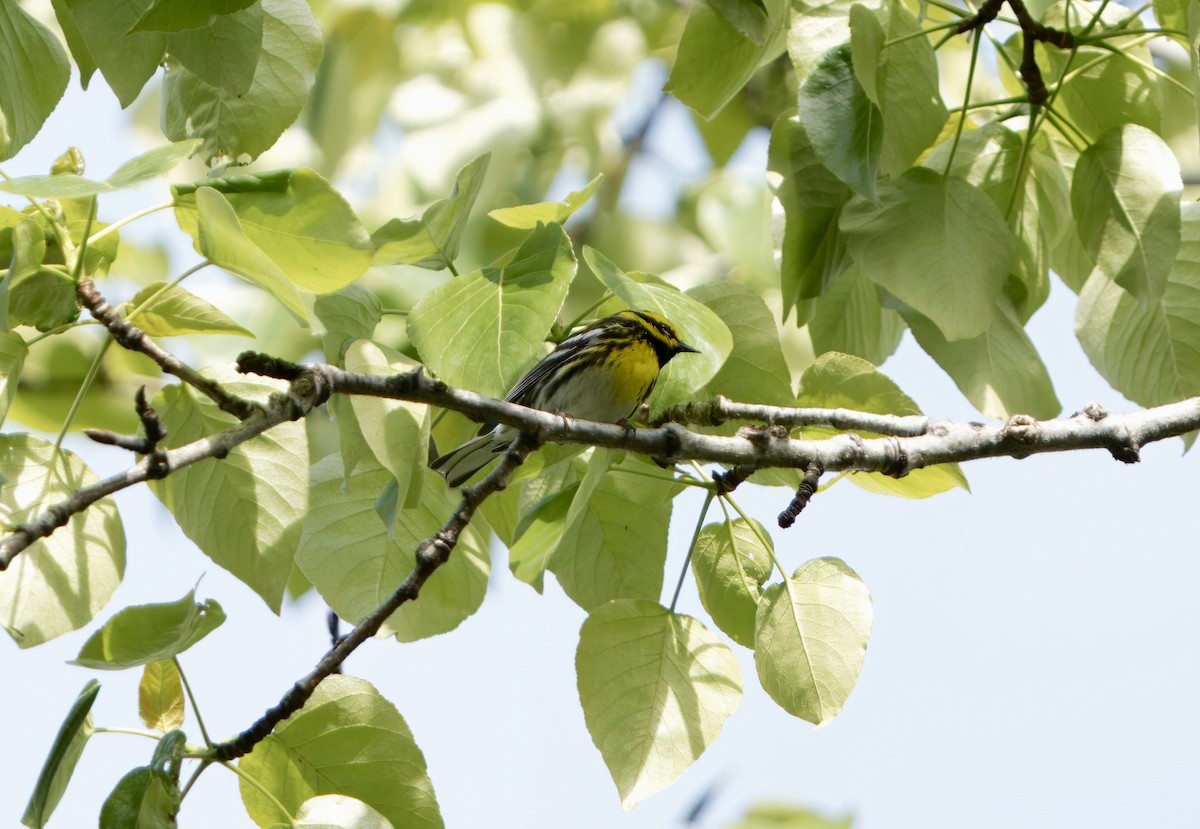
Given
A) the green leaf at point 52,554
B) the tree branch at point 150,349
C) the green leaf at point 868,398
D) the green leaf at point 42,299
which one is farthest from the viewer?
the green leaf at point 868,398

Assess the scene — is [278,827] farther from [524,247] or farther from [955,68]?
[955,68]

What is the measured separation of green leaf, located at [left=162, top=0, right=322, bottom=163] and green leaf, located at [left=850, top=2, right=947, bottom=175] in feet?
2.31

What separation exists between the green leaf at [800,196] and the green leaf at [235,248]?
2.41ft

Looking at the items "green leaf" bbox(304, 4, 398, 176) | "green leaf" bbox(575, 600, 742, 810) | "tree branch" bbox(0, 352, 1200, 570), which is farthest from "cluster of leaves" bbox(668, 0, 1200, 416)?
"green leaf" bbox(304, 4, 398, 176)

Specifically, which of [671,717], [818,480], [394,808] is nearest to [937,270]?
[818,480]

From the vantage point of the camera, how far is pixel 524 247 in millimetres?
1456

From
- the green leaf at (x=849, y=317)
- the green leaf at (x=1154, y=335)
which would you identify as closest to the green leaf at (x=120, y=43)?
the green leaf at (x=849, y=317)

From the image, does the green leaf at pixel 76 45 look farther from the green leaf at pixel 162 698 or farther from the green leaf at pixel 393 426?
the green leaf at pixel 162 698

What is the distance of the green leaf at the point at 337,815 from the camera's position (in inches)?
54.2

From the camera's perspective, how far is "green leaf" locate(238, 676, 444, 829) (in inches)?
59.1

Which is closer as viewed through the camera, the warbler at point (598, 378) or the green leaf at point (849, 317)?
the green leaf at point (849, 317)

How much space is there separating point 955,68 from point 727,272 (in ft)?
3.18

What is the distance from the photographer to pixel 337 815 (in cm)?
139

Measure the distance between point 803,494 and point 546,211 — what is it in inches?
18.5
